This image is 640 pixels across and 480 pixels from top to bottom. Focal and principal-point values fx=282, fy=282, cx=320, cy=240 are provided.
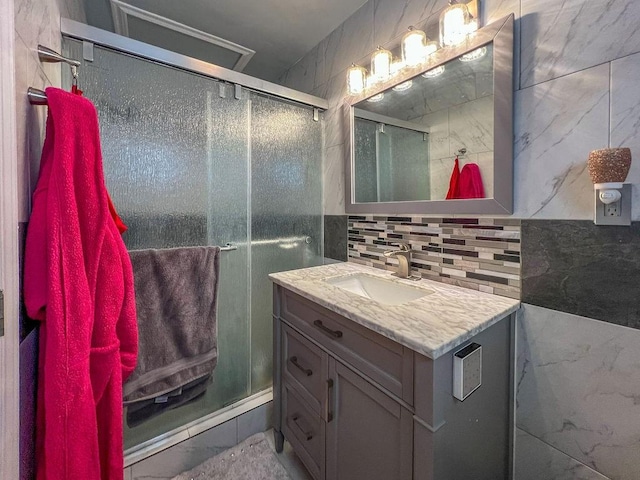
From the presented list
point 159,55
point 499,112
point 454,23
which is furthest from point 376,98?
point 159,55

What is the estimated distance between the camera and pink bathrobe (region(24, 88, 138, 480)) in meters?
0.67

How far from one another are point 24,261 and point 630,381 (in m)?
1.59

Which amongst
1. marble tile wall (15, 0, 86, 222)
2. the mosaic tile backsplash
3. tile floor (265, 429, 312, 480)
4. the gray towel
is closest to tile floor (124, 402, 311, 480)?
tile floor (265, 429, 312, 480)

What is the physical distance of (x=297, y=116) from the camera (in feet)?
5.67

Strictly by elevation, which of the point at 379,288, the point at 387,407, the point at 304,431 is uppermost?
the point at 379,288

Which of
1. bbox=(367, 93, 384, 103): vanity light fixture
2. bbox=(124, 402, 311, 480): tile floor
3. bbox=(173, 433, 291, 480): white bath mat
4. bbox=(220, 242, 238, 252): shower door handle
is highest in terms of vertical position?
bbox=(367, 93, 384, 103): vanity light fixture

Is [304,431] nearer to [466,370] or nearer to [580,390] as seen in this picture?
[466,370]

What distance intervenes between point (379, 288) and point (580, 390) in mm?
749

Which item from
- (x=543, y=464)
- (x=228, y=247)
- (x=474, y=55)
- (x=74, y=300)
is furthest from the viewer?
(x=228, y=247)

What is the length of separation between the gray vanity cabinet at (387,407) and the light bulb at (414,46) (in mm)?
Answer: 1127

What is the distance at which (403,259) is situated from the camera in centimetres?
132

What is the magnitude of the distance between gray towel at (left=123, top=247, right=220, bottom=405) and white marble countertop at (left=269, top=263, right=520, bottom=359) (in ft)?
1.29

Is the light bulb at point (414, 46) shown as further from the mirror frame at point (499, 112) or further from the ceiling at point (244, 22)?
the ceiling at point (244, 22)

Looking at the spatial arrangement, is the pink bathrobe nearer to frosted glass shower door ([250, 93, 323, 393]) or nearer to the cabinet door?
the cabinet door
